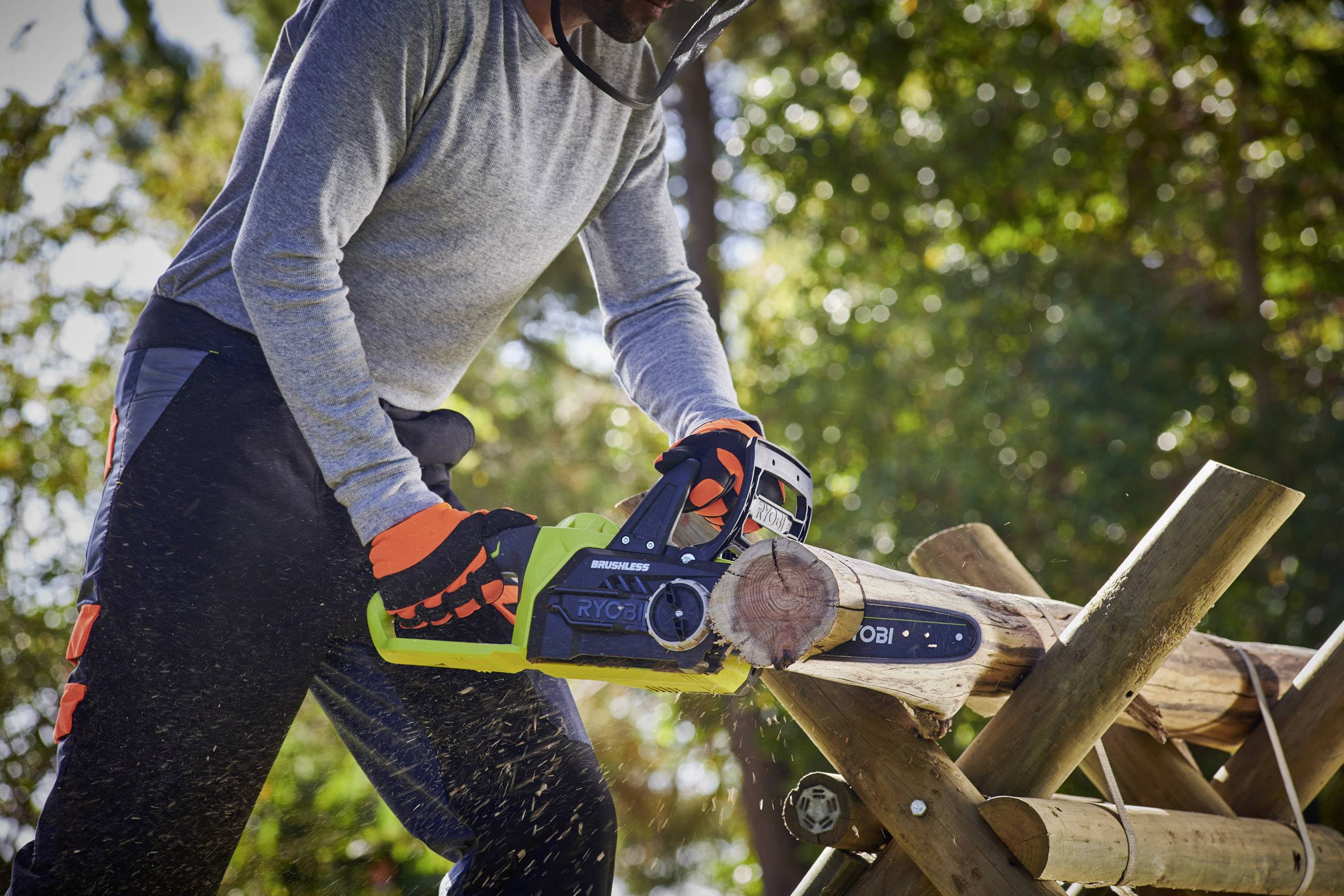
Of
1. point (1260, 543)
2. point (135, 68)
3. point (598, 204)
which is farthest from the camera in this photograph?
point (135, 68)

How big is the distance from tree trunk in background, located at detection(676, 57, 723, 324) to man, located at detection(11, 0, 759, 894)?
6987 millimetres

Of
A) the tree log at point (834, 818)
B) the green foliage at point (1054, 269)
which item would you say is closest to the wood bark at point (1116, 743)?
the tree log at point (834, 818)

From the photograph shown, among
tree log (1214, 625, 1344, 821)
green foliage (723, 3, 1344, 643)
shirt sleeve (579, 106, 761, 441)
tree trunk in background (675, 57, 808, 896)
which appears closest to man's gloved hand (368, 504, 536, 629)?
shirt sleeve (579, 106, 761, 441)

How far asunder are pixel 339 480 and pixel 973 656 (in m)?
1.04

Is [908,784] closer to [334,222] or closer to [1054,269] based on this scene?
[334,222]

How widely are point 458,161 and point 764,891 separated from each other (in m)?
6.80

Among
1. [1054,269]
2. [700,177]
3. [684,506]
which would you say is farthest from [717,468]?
[700,177]

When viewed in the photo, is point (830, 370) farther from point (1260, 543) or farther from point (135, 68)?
point (135, 68)

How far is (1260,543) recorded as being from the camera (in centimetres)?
194

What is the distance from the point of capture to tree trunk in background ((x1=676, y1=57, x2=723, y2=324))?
904 cm

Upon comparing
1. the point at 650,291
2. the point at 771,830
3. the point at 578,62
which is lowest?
the point at 771,830

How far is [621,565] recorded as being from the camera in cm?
155

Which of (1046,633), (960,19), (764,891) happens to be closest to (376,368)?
(1046,633)

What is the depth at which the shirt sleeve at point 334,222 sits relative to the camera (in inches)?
59.9
